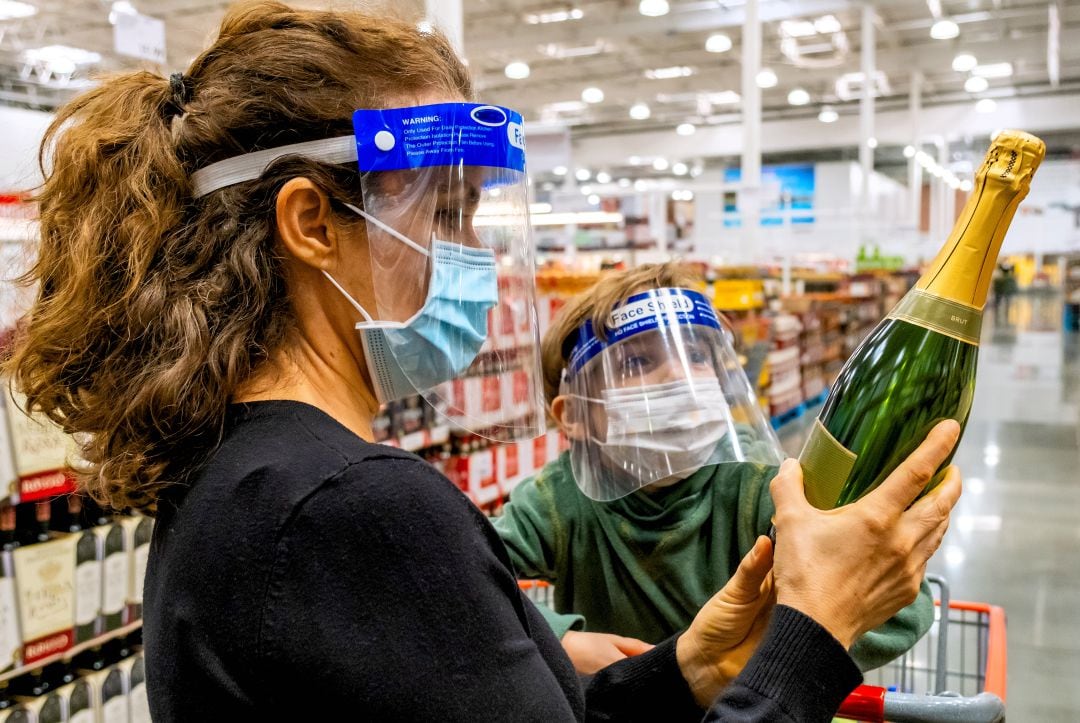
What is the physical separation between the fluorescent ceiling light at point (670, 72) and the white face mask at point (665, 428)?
17.8 meters

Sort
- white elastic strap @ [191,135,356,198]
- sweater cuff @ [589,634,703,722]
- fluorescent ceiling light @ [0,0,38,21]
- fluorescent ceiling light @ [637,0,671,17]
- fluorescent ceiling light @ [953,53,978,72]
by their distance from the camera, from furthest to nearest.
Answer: fluorescent ceiling light @ [953,53,978,72] < fluorescent ceiling light @ [637,0,671,17] < fluorescent ceiling light @ [0,0,38,21] < sweater cuff @ [589,634,703,722] < white elastic strap @ [191,135,356,198]

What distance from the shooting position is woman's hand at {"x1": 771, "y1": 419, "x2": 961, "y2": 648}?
34.3 inches

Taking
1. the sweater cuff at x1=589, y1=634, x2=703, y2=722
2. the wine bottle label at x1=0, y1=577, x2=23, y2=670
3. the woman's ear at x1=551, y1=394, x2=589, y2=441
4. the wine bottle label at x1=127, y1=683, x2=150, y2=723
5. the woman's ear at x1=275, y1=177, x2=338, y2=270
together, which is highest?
the woman's ear at x1=275, y1=177, x2=338, y2=270

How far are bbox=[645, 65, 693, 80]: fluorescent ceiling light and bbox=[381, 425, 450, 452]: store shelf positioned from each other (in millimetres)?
15751

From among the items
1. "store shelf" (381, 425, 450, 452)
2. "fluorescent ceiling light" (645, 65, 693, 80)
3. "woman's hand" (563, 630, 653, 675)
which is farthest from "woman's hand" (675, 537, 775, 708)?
"fluorescent ceiling light" (645, 65, 693, 80)

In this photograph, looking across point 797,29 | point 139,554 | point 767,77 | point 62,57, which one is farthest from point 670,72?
point 139,554

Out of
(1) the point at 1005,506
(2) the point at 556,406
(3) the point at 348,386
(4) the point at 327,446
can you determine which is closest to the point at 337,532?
(4) the point at 327,446

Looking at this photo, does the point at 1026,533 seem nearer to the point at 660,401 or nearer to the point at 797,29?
the point at 660,401

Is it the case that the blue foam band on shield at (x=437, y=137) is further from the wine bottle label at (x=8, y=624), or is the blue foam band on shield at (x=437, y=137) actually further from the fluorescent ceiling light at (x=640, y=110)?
the fluorescent ceiling light at (x=640, y=110)

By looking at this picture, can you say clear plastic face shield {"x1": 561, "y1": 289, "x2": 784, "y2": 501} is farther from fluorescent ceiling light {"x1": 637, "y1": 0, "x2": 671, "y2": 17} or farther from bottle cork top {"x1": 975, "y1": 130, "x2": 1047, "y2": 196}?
fluorescent ceiling light {"x1": 637, "y1": 0, "x2": 671, "y2": 17}

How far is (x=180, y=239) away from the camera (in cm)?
97

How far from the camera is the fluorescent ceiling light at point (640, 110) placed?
21136 millimetres

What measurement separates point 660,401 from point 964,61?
17286 mm

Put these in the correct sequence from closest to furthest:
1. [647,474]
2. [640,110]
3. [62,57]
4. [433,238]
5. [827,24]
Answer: [433,238] → [647,474] → [62,57] → [827,24] → [640,110]
